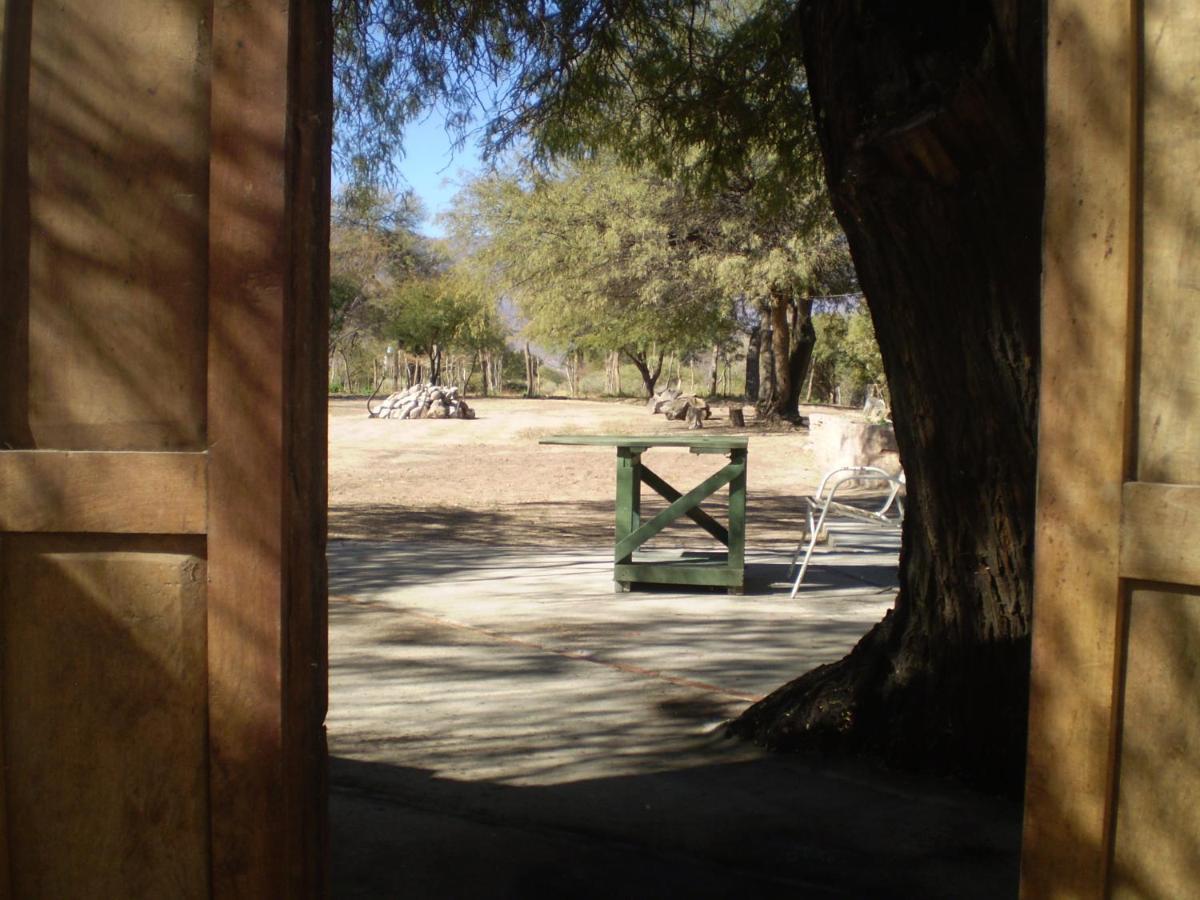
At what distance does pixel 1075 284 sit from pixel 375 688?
13.7 feet

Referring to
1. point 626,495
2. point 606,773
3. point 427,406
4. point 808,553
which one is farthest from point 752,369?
point 606,773

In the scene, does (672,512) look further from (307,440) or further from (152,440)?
(152,440)

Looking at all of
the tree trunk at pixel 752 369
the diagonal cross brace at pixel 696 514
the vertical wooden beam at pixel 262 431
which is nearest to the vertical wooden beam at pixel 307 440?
the vertical wooden beam at pixel 262 431

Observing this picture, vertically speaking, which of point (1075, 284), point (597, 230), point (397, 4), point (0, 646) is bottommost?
point (0, 646)

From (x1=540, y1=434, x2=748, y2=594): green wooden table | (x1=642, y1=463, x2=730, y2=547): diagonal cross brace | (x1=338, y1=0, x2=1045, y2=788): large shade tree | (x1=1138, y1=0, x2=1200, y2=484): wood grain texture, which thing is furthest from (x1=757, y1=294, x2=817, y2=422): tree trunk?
(x1=1138, y1=0, x2=1200, y2=484): wood grain texture

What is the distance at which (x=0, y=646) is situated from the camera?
2.34m

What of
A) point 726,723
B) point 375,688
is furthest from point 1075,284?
point 375,688

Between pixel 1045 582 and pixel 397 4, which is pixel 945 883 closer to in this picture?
pixel 1045 582

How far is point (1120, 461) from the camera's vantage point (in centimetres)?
197

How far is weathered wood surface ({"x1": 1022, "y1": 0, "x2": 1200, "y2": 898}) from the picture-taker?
1.94m

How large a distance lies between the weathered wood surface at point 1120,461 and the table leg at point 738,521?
5.88 m

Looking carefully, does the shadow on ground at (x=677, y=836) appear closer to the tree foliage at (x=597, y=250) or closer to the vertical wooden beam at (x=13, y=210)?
the vertical wooden beam at (x=13, y=210)

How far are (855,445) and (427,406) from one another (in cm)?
1835

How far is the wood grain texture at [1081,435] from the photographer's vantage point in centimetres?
197
